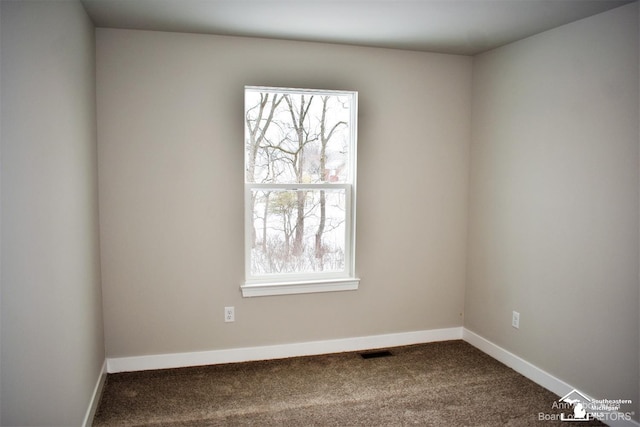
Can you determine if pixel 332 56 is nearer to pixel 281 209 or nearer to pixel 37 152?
pixel 281 209

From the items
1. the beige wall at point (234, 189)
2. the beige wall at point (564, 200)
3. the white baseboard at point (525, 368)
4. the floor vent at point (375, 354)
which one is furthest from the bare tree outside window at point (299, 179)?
the white baseboard at point (525, 368)

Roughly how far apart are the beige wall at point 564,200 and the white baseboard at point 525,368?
47mm

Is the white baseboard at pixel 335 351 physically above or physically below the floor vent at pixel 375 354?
above

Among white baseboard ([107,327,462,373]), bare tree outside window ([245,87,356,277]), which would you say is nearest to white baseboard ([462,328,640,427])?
white baseboard ([107,327,462,373])

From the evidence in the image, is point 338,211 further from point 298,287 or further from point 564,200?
point 564,200

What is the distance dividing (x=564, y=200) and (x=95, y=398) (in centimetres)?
305

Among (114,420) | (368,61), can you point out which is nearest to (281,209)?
(368,61)

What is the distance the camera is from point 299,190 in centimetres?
352

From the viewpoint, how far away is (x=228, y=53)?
10.6ft

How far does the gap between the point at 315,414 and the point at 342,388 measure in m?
0.37

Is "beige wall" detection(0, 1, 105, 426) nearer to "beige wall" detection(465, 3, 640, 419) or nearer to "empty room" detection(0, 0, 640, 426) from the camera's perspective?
"empty room" detection(0, 0, 640, 426)

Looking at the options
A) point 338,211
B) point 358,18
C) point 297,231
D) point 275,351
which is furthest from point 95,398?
point 358,18

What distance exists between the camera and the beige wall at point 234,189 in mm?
3135

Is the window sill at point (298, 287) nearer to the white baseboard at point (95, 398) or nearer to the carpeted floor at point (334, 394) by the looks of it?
the carpeted floor at point (334, 394)
